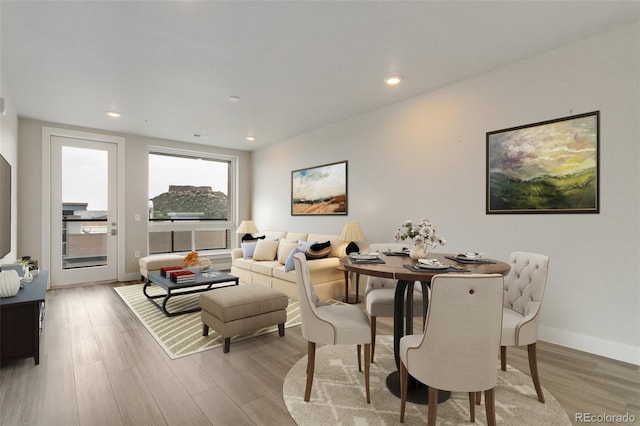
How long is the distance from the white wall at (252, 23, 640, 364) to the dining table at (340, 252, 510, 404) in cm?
112

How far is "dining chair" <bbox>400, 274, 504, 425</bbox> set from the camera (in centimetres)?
150

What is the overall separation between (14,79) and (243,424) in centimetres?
415

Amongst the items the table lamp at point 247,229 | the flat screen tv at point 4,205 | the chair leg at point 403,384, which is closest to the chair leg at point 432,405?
the chair leg at point 403,384

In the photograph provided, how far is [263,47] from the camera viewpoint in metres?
2.82

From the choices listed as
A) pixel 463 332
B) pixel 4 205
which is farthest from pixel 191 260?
pixel 463 332

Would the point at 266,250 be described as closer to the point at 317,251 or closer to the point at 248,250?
the point at 248,250

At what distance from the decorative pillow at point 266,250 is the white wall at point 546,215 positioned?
1597 mm

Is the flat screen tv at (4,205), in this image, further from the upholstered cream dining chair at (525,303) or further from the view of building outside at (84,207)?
the upholstered cream dining chair at (525,303)

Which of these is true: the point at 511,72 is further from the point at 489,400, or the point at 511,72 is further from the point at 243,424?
the point at 243,424

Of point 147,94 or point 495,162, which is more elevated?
point 147,94

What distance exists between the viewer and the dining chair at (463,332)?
4.91ft

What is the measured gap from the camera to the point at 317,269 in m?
4.30

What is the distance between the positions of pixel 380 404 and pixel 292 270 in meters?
2.52

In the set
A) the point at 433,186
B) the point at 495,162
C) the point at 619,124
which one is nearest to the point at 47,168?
the point at 433,186
